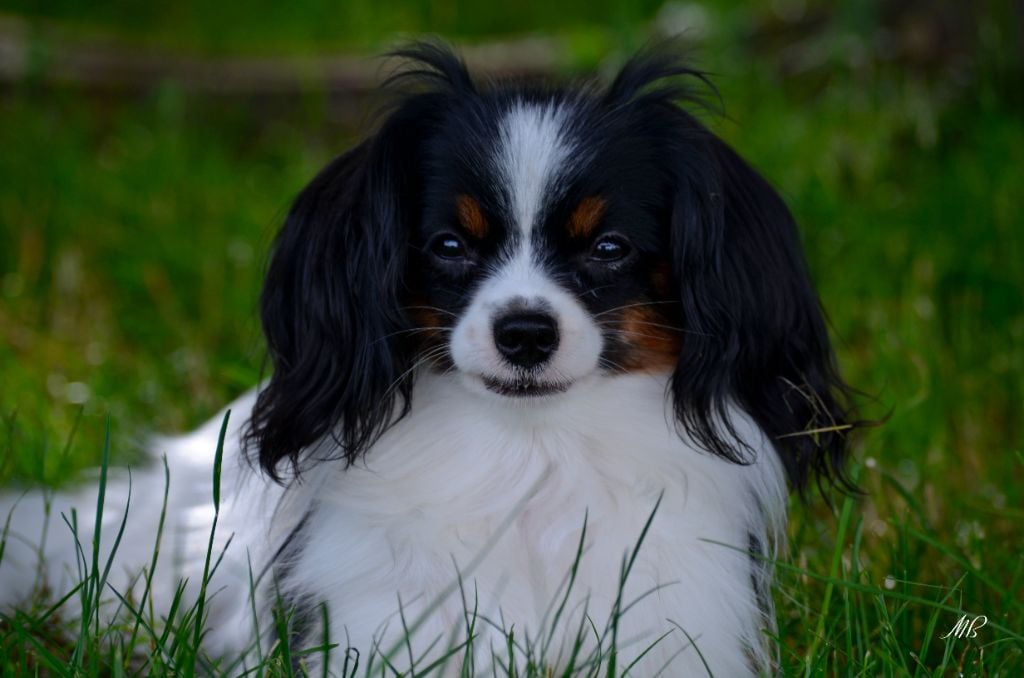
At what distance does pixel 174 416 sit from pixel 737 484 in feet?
5.90

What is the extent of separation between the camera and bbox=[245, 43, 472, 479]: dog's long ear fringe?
2455 mm

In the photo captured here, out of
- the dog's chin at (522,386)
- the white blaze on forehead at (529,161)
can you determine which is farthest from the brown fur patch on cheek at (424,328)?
the white blaze on forehead at (529,161)

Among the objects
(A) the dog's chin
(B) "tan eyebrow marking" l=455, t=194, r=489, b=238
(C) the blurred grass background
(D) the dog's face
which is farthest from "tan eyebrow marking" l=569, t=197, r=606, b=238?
(C) the blurred grass background

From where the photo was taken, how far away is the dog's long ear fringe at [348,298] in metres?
→ 2.46

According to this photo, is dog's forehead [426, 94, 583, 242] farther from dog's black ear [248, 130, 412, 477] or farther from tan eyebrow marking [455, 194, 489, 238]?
dog's black ear [248, 130, 412, 477]

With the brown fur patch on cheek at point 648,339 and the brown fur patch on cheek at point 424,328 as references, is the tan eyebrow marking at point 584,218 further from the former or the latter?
the brown fur patch on cheek at point 424,328

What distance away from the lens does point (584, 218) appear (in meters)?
2.37

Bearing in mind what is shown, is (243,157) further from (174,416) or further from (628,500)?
(628,500)

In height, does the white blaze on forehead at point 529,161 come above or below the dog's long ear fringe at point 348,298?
above

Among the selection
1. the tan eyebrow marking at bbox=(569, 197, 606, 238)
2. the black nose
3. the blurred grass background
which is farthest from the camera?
the blurred grass background

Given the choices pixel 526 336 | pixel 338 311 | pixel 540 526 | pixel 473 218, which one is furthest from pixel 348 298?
pixel 540 526

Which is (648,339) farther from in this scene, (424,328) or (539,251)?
(424,328)

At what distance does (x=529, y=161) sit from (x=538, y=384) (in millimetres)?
383

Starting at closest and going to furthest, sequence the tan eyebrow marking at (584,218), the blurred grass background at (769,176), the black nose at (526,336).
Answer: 1. the black nose at (526,336)
2. the tan eyebrow marking at (584,218)
3. the blurred grass background at (769,176)
